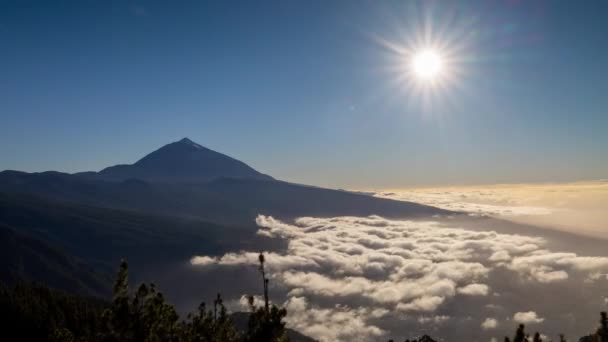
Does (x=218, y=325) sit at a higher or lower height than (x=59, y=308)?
higher

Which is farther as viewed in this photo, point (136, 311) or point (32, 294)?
point (32, 294)

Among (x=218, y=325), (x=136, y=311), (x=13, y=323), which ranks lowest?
(x=13, y=323)

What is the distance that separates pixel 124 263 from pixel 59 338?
30.3 ft

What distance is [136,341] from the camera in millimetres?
20109

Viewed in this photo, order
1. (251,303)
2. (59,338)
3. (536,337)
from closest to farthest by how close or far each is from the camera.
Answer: (536,337) → (251,303) → (59,338)

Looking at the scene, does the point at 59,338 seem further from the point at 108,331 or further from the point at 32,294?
the point at 32,294

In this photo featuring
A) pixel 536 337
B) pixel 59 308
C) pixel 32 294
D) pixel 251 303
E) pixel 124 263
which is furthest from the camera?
pixel 32 294

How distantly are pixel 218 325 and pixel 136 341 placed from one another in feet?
34.4

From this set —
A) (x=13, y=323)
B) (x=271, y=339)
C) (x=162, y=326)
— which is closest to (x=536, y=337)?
(x=271, y=339)

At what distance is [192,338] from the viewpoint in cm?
2433

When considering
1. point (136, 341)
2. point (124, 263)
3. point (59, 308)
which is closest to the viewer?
point (124, 263)

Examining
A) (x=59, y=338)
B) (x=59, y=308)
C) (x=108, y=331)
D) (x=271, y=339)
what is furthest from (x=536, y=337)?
(x=59, y=308)

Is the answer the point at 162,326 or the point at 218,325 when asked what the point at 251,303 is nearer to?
the point at 162,326

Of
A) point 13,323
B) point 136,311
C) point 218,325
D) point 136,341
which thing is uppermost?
point 136,311
